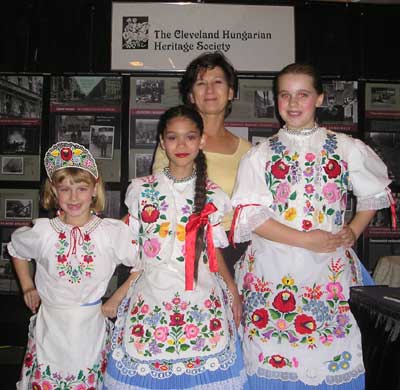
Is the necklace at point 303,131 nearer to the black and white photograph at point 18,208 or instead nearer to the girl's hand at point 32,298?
the girl's hand at point 32,298

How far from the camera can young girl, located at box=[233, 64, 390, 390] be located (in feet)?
5.29

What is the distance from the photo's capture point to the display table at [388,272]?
290cm

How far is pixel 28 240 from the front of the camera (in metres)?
1.75

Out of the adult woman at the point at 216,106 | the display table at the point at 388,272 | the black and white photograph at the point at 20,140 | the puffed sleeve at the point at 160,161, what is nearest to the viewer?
the puffed sleeve at the point at 160,161

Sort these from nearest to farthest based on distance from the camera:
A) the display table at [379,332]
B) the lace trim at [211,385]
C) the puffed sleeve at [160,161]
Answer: the display table at [379,332], the lace trim at [211,385], the puffed sleeve at [160,161]

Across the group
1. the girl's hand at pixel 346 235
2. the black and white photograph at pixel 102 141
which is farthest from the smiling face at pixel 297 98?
the black and white photograph at pixel 102 141

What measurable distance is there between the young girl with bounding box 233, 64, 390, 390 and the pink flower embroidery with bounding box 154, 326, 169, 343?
1.10 feet

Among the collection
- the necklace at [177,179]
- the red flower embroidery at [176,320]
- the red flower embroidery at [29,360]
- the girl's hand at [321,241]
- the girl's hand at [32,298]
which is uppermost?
the necklace at [177,179]

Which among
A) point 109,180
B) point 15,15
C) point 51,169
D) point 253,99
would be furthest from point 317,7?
point 51,169

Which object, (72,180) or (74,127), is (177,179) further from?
(74,127)

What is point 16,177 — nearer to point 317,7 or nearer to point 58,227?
point 58,227

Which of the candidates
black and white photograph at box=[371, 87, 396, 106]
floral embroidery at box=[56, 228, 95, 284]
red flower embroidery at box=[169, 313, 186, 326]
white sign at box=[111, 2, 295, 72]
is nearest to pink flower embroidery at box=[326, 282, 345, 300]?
red flower embroidery at box=[169, 313, 186, 326]

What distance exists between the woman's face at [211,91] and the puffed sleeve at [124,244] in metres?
0.70

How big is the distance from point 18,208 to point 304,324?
2.60 meters
